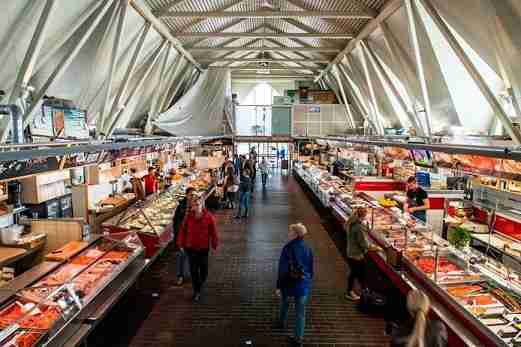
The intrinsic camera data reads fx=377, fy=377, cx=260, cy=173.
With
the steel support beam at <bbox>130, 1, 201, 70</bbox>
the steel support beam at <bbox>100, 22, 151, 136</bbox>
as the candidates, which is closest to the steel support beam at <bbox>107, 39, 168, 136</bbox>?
the steel support beam at <bbox>130, 1, 201, 70</bbox>

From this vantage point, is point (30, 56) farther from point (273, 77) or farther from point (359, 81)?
point (273, 77)

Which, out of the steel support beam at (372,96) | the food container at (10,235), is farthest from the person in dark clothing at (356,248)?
the steel support beam at (372,96)

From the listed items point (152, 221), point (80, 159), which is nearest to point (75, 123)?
point (152, 221)

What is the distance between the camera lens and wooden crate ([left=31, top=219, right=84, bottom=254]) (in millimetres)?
6078

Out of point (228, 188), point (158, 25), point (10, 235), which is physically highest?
point (158, 25)

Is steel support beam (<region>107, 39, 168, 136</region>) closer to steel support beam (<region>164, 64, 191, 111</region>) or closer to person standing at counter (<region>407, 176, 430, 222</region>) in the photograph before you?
steel support beam (<region>164, 64, 191, 111</region>)

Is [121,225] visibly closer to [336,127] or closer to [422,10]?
[422,10]

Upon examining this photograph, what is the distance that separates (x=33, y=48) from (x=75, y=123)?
243cm

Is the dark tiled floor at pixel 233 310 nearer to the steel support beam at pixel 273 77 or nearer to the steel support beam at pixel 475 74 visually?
the steel support beam at pixel 475 74

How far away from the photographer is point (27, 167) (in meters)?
3.28

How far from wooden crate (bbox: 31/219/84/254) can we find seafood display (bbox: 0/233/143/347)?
60 centimetres

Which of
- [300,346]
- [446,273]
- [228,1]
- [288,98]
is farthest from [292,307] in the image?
[288,98]

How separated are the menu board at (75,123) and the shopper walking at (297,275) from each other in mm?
6563

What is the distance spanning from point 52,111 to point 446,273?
854cm
